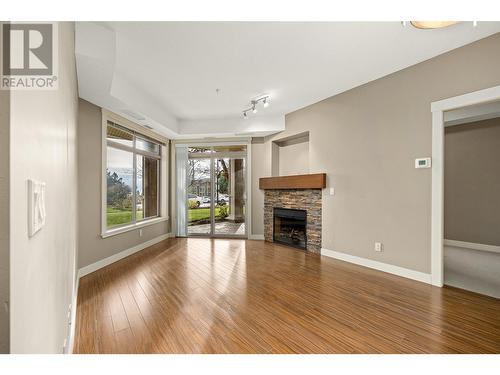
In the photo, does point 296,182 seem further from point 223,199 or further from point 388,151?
point 223,199

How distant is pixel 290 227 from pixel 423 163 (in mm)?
2765

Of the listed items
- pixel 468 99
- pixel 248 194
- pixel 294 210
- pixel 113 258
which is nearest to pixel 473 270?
pixel 468 99

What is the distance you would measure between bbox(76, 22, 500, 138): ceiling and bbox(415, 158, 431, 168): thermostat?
50.1 inches

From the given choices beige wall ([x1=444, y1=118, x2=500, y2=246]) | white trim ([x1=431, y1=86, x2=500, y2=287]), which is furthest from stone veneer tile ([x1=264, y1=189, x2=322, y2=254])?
beige wall ([x1=444, y1=118, x2=500, y2=246])

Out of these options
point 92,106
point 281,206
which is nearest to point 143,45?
point 92,106

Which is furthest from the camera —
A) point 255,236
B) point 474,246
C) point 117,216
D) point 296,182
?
point 255,236

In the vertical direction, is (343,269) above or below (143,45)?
below

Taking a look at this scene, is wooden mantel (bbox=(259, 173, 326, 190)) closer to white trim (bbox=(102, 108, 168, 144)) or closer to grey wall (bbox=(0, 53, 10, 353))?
white trim (bbox=(102, 108, 168, 144))

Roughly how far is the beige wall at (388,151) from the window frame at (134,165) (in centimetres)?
350

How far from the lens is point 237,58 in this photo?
292 centimetres

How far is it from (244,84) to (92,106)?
2297 mm

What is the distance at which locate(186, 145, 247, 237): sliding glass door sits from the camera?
5930 millimetres

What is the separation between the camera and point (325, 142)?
4.31 meters

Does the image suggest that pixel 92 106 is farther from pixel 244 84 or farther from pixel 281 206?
pixel 281 206
